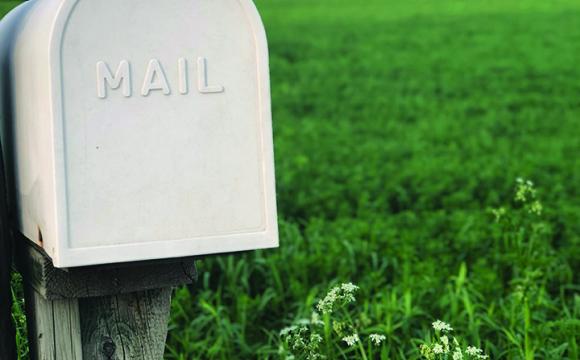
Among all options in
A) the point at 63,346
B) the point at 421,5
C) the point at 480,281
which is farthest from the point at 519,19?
the point at 63,346

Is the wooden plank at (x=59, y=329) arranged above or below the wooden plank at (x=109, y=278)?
below

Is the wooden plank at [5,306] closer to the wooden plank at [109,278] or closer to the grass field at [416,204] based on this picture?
the wooden plank at [109,278]

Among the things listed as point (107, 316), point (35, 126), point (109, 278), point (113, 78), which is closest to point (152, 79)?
point (113, 78)

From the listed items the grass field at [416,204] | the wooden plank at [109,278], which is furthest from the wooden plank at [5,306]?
the grass field at [416,204]

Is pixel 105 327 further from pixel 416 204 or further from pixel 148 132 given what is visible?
pixel 416 204

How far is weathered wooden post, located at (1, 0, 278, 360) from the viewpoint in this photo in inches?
64.6

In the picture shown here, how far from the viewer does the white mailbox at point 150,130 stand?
5.39 ft

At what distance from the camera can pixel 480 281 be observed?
4.16 m

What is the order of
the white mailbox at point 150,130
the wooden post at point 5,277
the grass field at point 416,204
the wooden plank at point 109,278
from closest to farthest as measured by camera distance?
the white mailbox at point 150,130 → the wooden plank at point 109,278 → the wooden post at point 5,277 → the grass field at point 416,204

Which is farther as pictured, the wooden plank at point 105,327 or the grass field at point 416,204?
the grass field at point 416,204

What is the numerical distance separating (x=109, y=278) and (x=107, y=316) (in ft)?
0.40

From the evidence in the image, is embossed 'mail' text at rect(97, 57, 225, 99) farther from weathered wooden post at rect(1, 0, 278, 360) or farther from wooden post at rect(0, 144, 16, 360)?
wooden post at rect(0, 144, 16, 360)

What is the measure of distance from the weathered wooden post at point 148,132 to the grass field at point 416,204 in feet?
3.92

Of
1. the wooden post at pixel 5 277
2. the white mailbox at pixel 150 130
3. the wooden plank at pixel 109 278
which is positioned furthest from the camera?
the wooden post at pixel 5 277
